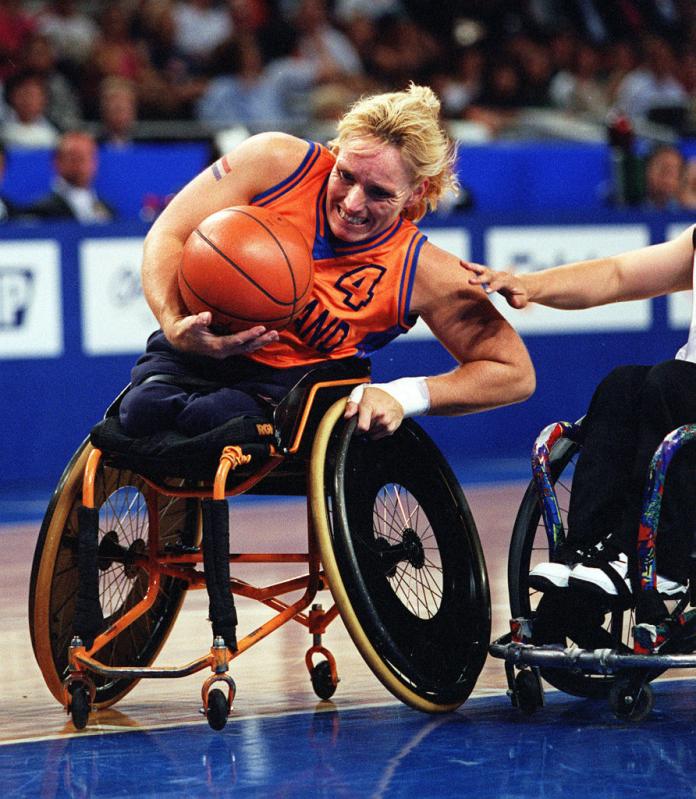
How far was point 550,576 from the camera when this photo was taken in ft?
11.2

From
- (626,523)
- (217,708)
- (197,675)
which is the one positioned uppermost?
(626,523)

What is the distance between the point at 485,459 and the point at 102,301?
2.14m

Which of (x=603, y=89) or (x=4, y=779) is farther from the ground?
(x=603, y=89)

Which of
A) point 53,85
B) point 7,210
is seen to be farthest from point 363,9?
point 7,210

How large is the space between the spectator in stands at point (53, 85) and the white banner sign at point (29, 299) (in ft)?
6.07

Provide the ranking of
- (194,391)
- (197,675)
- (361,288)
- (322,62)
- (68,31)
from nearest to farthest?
(194,391) → (361,288) → (197,675) → (68,31) → (322,62)

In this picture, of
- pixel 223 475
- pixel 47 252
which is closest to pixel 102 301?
pixel 47 252

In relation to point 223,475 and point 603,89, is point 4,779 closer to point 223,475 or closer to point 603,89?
point 223,475

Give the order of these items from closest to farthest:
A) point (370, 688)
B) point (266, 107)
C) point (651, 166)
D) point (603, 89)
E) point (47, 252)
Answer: point (370, 688) < point (47, 252) < point (651, 166) < point (266, 107) < point (603, 89)

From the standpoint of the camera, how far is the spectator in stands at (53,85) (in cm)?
917

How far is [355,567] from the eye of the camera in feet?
11.0

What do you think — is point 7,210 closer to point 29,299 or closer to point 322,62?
point 29,299

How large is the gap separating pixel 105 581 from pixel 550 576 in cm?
121

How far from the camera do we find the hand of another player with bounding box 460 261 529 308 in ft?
12.0
